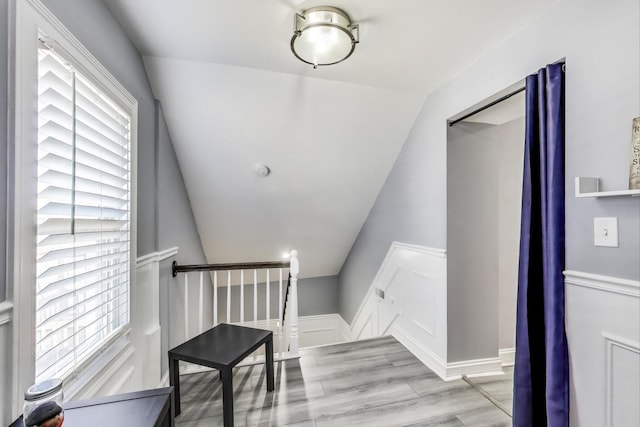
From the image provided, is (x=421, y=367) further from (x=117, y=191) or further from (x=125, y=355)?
(x=117, y=191)

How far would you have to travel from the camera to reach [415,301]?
107 inches

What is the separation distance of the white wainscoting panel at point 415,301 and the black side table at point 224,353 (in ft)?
4.53

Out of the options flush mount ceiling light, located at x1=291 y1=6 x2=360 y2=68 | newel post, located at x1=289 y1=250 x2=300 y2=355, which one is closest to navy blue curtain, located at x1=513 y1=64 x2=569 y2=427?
flush mount ceiling light, located at x1=291 y1=6 x2=360 y2=68

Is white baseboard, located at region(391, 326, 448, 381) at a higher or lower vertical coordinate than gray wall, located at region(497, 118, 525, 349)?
lower

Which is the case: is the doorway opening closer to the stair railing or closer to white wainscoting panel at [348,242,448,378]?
white wainscoting panel at [348,242,448,378]

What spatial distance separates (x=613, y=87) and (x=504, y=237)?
171 centimetres

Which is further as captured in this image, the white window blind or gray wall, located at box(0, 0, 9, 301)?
the white window blind

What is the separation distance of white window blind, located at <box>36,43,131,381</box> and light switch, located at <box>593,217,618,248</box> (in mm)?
2221

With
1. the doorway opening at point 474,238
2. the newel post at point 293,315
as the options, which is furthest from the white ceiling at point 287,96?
the newel post at point 293,315

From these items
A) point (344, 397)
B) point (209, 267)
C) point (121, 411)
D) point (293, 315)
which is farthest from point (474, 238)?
point (121, 411)

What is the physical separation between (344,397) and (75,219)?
195 cm

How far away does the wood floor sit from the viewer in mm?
1803

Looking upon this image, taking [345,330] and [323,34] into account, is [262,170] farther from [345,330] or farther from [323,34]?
[345,330]

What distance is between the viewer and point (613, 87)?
4.00 feet
